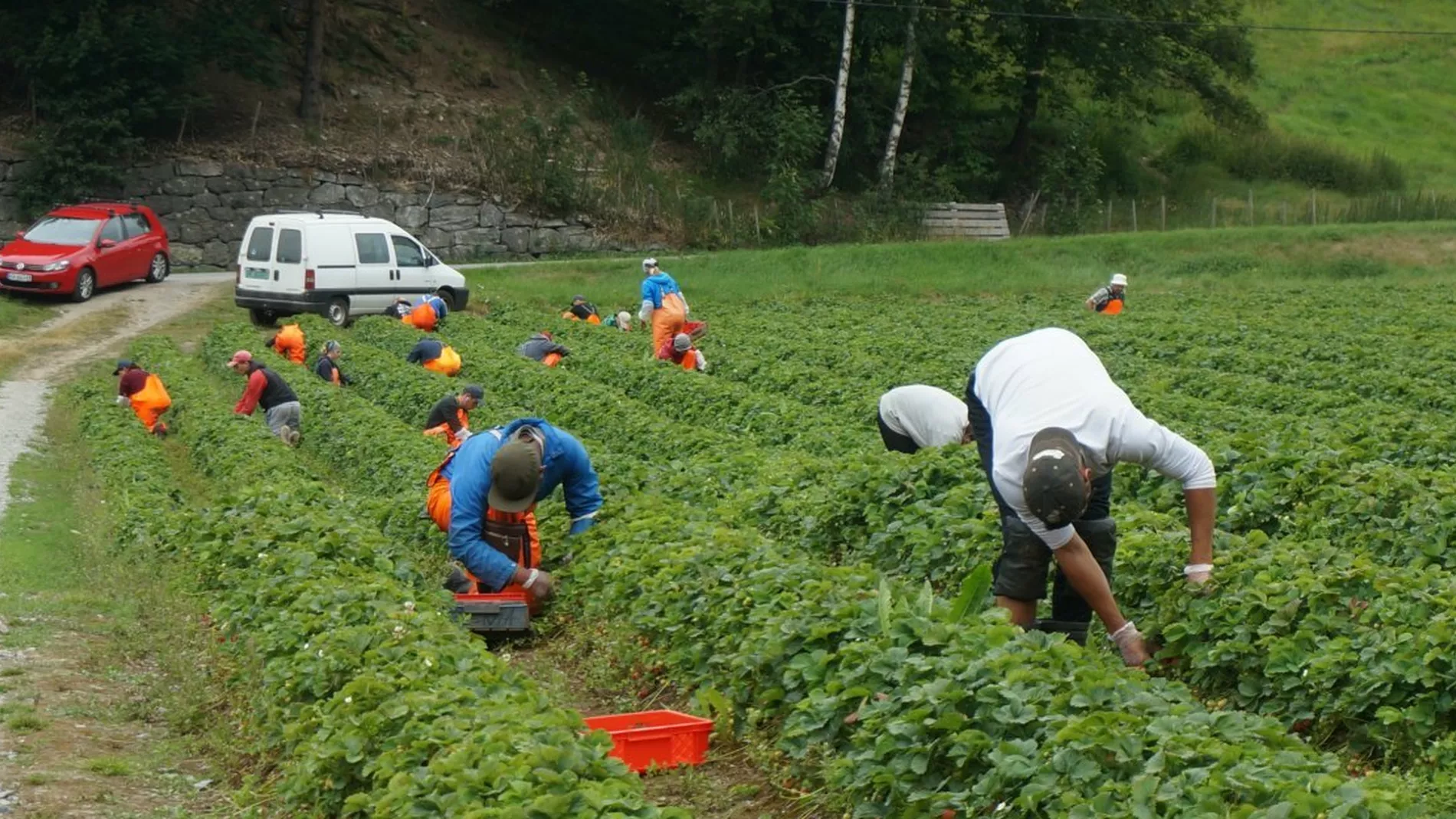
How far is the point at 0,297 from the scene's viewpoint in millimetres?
31609

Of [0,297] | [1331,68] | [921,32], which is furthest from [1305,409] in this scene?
[1331,68]

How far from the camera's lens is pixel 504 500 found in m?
10.4

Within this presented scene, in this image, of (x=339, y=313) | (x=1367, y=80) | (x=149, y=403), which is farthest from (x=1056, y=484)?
(x=1367, y=80)

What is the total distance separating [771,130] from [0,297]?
2407cm

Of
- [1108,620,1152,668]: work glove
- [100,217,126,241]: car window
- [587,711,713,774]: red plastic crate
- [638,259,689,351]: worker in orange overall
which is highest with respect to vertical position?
[100,217,126,241]: car window

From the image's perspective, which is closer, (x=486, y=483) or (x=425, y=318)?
(x=486, y=483)

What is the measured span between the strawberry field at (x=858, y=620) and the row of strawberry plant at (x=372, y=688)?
0.02 meters

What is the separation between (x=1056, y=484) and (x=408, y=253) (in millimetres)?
27065

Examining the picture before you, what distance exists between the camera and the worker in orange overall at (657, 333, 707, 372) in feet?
76.0

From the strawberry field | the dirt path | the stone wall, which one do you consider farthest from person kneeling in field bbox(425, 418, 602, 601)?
the stone wall

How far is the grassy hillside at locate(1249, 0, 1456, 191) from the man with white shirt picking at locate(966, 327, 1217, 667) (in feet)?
191

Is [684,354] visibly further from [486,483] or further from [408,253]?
[486,483]

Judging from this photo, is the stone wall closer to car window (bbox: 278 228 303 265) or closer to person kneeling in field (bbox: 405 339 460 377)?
car window (bbox: 278 228 303 265)

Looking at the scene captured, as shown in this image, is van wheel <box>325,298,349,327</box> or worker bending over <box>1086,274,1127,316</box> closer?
worker bending over <box>1086,274,1127,316</box>
